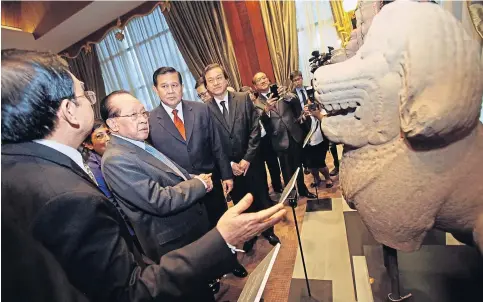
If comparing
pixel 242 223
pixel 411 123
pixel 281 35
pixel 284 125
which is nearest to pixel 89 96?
pixel 242 223

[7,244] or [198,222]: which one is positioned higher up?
[7,244]

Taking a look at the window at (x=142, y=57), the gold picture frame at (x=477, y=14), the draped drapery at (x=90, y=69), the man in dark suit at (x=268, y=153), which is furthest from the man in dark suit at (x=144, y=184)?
the draped drapery at (x=90, y=69)

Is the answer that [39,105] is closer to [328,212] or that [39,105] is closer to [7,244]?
[7,244]

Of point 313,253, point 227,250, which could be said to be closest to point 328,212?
point 313,253

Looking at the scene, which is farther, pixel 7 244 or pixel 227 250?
pixel 227 250

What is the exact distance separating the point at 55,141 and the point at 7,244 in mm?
311

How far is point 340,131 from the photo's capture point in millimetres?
1162

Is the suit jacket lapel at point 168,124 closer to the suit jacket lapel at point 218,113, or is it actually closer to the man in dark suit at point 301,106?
the suit jacket lapel at point 218,113

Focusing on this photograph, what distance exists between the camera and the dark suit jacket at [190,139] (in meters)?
2.20

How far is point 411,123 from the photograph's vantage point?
89cm

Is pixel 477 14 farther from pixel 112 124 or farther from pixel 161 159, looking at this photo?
pixel 112 124

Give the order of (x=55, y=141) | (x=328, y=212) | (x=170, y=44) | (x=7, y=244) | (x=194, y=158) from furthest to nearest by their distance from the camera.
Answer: (x=170, y=44) → (x=328, y=212) → (x=194, y=158) → (x=55, y=141) → (x=7, y=244)

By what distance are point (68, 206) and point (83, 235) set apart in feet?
0.29

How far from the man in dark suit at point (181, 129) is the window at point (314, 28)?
14.3 ft
